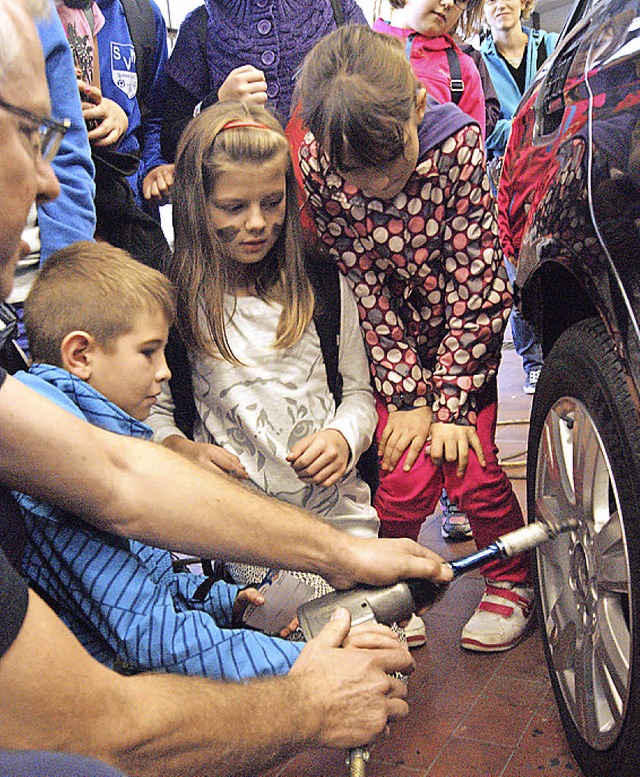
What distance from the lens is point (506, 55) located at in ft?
14.1

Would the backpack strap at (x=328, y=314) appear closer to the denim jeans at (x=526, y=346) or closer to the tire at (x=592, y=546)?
the tire at (x=592, y=546)

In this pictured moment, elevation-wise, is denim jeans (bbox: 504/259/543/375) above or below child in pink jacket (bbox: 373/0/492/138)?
below

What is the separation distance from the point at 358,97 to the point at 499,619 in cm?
124

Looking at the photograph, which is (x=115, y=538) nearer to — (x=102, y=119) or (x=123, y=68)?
(x=102, y=119)

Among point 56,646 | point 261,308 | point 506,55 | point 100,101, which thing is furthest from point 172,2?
point 56,646

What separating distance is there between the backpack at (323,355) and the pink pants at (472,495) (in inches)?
2.6

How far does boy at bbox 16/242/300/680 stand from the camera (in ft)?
4.45

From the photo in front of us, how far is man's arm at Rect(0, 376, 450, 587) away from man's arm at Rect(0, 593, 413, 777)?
183 mm

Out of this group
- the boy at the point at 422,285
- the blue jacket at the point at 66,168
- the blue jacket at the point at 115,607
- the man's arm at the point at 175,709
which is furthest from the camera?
the boy at the point at 422,285

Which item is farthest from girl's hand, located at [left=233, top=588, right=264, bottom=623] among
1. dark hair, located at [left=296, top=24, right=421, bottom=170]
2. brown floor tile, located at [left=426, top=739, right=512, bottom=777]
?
dark hair, located at [left=296, top=24, right=421, bottom=170]

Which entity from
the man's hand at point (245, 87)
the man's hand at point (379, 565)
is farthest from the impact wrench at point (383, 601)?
the man's hand at point (245, 87)

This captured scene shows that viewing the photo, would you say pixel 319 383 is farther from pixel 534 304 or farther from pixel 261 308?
pixel 534 304

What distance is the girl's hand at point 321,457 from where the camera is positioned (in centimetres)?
188

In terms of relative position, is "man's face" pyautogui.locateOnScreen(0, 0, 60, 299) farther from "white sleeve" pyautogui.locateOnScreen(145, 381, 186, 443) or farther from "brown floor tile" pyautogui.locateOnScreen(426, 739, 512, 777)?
"brown floor tile" pyautogui.locateOnScreen(426, 739, 512, 777)
